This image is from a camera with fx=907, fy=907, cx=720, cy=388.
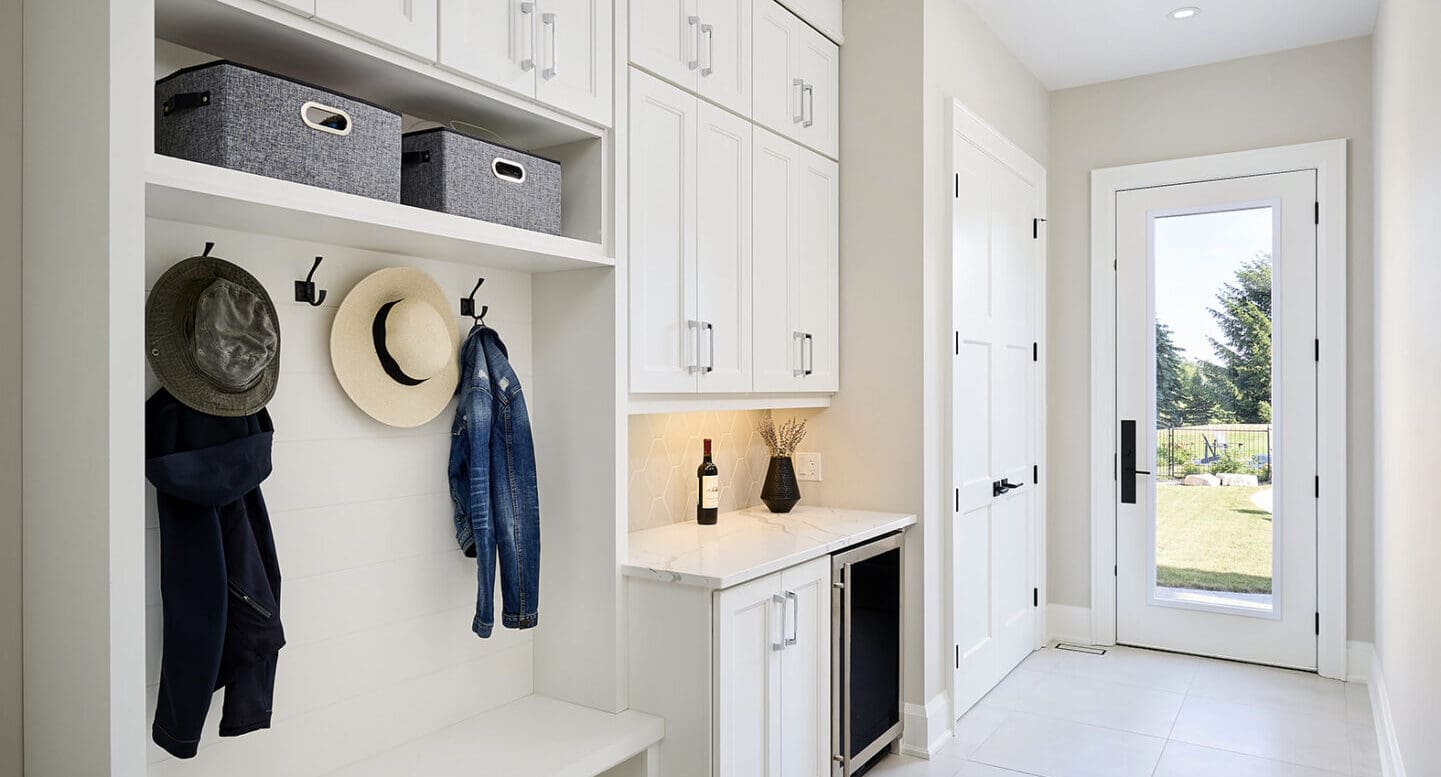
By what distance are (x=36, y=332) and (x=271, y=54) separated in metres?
0.66

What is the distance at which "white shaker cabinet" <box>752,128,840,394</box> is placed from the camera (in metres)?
2.95

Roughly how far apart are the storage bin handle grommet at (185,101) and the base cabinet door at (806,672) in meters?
1.74

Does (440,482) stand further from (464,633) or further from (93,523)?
(93,523)

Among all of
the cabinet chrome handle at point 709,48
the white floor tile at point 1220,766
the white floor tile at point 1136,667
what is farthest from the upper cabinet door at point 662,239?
the white floor tile at point 1136,667

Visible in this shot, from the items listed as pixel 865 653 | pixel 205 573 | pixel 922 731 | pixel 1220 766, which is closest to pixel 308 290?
pixel 205 573

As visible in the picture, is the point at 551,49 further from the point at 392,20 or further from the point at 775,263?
the point at 775,263

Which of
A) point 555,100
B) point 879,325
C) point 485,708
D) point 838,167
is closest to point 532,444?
point 485,708

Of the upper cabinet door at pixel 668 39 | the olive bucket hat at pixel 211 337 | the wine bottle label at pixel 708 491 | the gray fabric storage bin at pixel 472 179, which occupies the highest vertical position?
the upper cabinet door at pixel 668 39

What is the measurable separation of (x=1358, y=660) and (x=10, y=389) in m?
4.85

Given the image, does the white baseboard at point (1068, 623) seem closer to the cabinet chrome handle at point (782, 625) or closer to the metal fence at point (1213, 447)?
the metal fence at point (1213, 447)

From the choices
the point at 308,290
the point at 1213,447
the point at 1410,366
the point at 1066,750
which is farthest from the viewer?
the point at 1213,447

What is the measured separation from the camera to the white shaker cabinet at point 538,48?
1.89m

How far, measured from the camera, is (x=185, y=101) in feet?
5.18

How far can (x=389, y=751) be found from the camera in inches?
82.7
